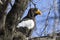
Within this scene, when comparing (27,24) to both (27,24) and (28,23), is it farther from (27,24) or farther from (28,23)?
(28,23)

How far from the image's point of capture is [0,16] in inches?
139

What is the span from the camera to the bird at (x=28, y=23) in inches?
231

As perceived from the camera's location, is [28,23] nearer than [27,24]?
No

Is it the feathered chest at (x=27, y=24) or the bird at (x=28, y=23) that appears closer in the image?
the bird at (x=28, y=23)

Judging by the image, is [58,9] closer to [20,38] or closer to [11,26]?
[11,26]

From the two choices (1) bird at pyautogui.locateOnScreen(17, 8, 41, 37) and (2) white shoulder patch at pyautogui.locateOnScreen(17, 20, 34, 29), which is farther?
(2) white shoulder patch at pyautogui.locateOnScreen(17, 20, 34, 29)

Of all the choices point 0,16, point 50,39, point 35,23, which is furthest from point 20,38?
point 35,23

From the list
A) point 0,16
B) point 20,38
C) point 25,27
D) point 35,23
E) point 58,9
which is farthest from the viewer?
point 35,23

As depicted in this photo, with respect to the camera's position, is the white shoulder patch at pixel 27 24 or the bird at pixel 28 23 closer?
the bird at pixel 28 23

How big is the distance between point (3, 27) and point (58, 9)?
4.51ft

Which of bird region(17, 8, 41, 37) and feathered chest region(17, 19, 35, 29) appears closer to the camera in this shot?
bird region(17, 8, 41, 37)

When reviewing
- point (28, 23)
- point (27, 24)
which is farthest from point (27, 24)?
point (28, 23)

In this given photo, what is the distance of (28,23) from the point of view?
6.45 m

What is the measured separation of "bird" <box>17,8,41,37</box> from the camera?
586 cm
